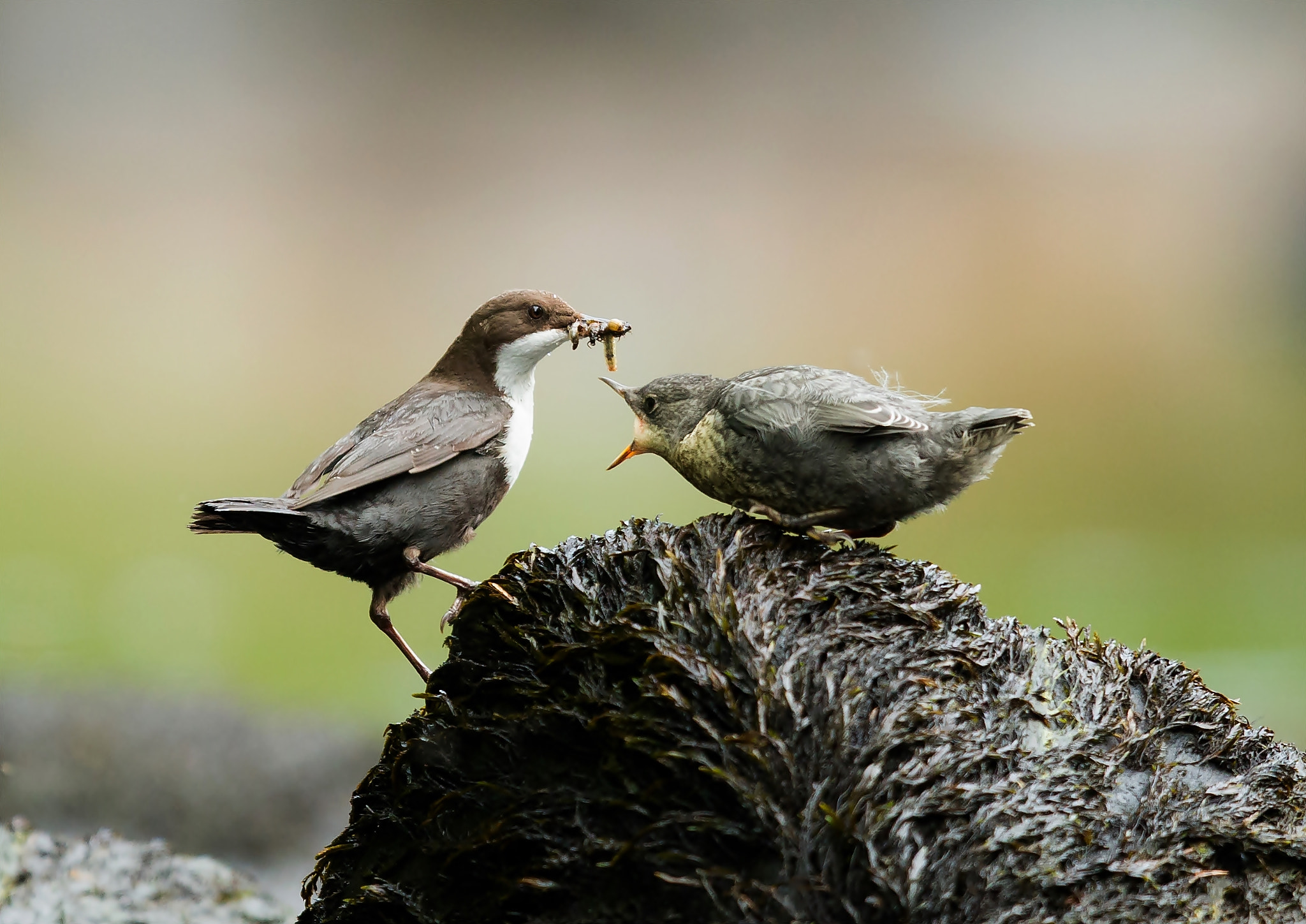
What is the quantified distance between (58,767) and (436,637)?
2450mm

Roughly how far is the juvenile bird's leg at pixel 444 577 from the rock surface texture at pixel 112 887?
68.1 inches

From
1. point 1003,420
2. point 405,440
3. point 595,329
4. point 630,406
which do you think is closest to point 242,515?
point 405,440

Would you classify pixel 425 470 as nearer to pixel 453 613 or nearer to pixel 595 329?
pixel 453 613

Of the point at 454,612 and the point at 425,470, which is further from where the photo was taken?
the point at 425,470

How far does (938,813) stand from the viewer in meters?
1.55

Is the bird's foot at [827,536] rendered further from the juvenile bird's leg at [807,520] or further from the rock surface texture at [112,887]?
the rock surface texture at [112,887]

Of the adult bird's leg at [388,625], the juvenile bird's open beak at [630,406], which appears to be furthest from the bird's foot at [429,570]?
the juvenile bird's open beak at [630,406]

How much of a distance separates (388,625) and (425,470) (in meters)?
0.42

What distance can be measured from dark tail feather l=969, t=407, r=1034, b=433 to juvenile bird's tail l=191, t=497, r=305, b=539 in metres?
1.54

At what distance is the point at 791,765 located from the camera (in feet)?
5.11

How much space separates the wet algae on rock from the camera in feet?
4.98

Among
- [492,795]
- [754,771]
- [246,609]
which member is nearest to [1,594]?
[246,609]

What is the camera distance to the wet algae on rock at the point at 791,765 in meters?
1.52

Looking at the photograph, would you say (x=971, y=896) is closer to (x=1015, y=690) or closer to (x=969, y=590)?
(x=1015, y=690)
